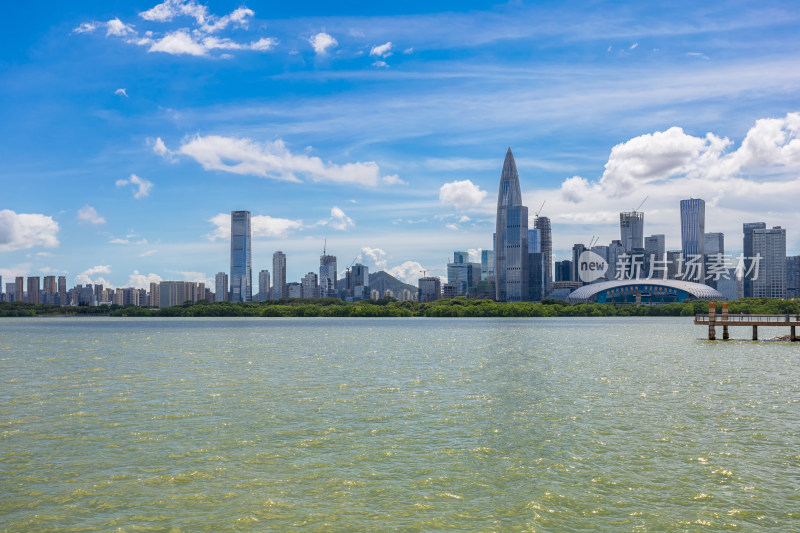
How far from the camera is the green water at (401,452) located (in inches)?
685

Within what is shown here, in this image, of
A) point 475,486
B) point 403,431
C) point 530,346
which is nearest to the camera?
point 475,486

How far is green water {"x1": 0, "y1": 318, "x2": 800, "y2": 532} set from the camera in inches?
685

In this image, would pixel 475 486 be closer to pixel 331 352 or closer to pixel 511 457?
pixel 511 457

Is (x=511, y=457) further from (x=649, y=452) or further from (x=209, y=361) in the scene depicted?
(x=209, y=361)

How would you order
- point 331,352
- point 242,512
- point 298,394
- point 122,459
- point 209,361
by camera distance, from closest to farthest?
point 242,512, point 122,459, point 298,394, point 209,361, point 331,352

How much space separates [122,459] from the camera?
22.9 m

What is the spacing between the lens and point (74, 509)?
17.8 meters

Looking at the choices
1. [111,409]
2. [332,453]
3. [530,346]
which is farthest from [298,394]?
[530,346]

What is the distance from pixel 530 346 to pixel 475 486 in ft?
209

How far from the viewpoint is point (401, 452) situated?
78.8 feet

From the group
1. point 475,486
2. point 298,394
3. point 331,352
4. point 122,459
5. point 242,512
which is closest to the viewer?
point 242,512

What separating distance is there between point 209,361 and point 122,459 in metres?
38.6

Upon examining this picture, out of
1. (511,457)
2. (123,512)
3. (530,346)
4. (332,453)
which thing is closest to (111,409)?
(332,453)

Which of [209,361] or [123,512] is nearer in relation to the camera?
[123,512]
